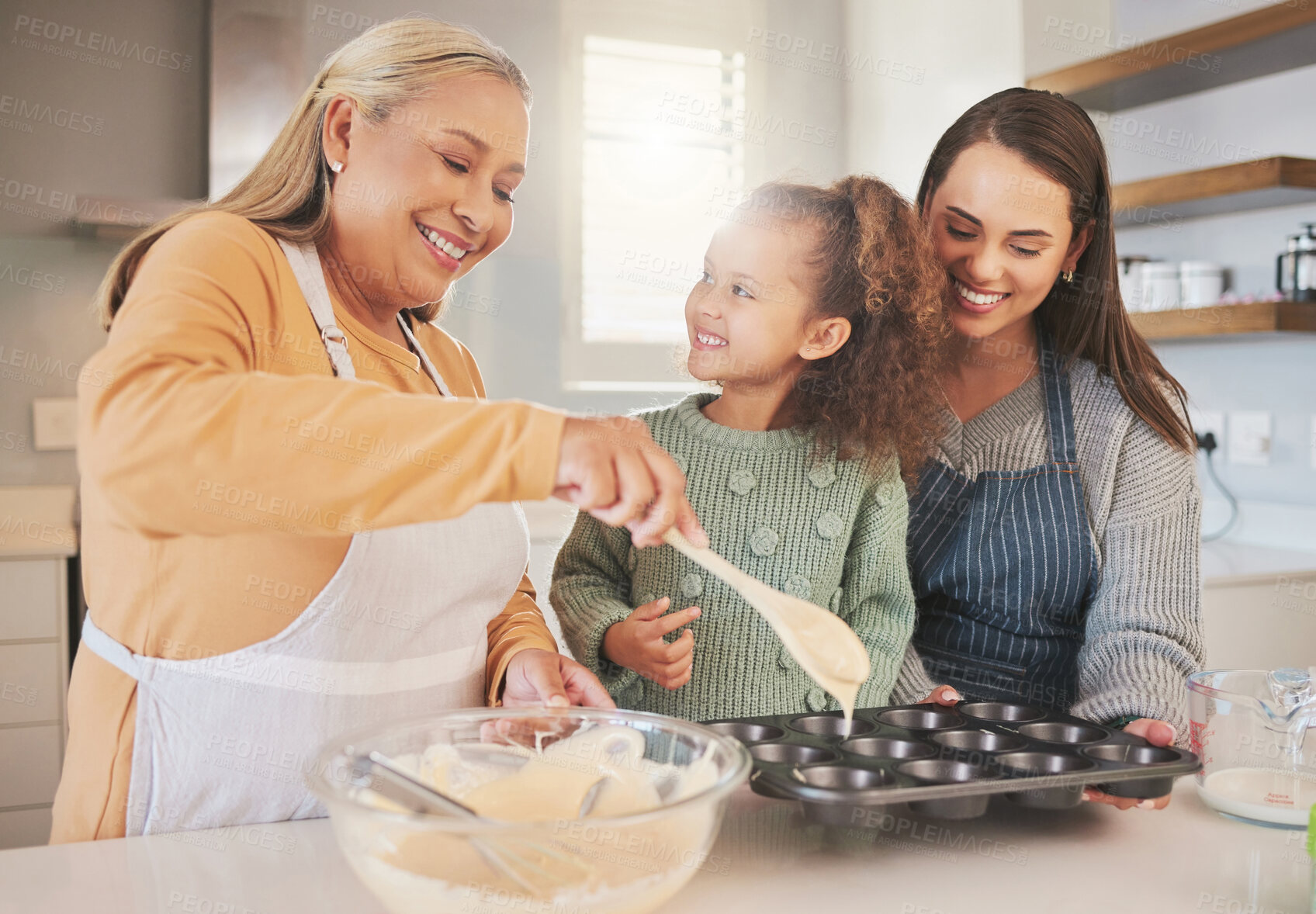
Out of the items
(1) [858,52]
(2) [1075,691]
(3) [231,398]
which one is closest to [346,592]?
(3) [231,398]

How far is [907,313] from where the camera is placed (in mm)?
1261

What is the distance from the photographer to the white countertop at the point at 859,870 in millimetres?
691

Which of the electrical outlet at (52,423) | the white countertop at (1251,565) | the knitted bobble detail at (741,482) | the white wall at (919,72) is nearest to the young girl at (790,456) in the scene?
the knitted bobble detail at (741,482)

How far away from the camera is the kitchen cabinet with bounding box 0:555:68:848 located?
229cm

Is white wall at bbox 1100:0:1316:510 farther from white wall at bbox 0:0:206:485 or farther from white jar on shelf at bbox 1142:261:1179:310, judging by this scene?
white wall at bbox 0:0:206:485

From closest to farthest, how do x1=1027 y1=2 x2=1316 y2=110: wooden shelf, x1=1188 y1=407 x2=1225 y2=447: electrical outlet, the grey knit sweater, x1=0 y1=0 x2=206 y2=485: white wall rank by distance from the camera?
the grey knit sweater < x1=1027 y1=2 x2=1316 y2=110: wooden shelf < x1=1188 y1=407 x2=1225 y2=447: electrical outlet < x1=0 y1=0 x2=206 y2=485: white wall

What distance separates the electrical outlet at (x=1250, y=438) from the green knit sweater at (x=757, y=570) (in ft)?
5.24

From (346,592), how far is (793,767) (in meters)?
0.41

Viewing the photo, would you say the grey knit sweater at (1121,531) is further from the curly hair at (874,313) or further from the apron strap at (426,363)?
the apron strap at (426,363)

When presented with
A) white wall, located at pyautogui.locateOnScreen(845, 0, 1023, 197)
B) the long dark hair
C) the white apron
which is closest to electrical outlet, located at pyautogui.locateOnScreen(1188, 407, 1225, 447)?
white wall, located at pyautogui.locateOnScreen(845, 0, 1023, 197)

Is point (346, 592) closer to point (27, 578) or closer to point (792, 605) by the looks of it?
point (792, 605)

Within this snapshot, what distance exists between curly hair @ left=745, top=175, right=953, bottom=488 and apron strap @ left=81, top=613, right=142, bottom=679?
76 centimetres

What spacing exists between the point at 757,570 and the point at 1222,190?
1.61 m

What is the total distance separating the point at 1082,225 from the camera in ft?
4.36
